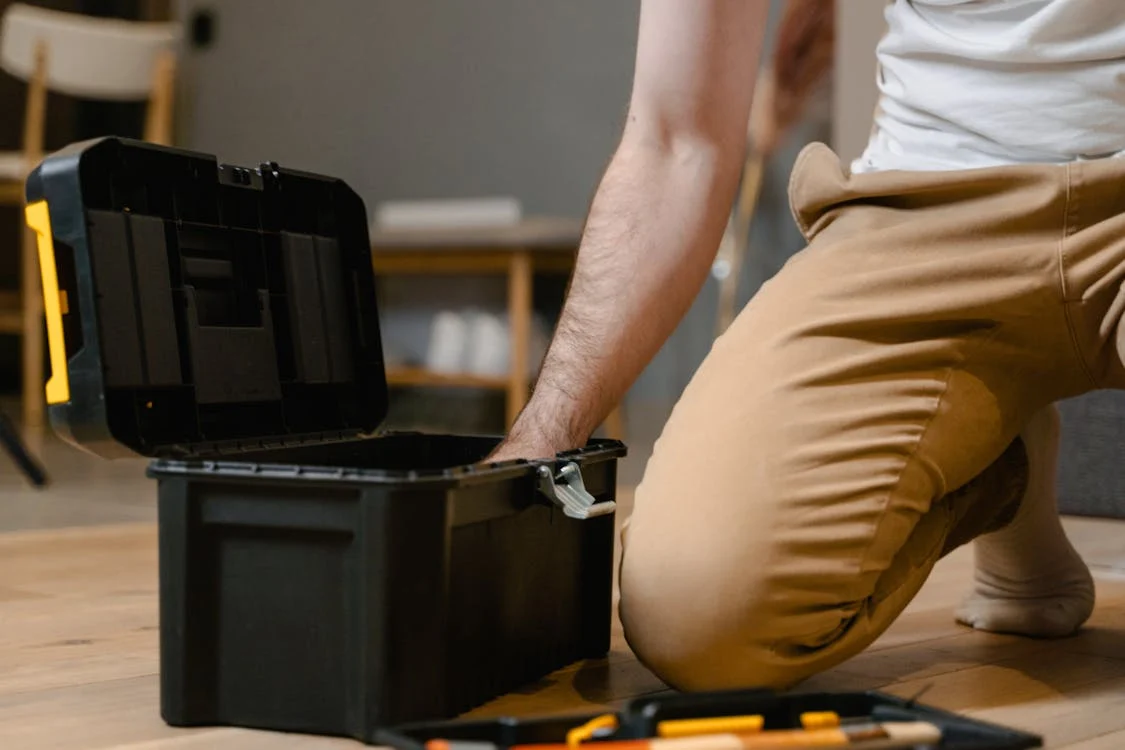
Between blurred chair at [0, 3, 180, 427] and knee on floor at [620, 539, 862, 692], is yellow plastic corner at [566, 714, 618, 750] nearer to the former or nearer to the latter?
knee on floor at [620, 539, 862, 692]

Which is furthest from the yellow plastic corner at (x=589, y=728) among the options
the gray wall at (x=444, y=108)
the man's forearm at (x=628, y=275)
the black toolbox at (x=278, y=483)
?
the gray wall at (x=444, y=108)

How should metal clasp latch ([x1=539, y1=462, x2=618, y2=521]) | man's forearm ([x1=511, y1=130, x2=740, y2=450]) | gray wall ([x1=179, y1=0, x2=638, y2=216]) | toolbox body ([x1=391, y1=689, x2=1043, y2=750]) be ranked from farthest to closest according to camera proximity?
gray wall ([x1=179, y1=0, x2=638, y2=216]) < man's forearm ([x1=511, y1=130, x2=740, y2=450]) < metal clasp latch ([x1=539, y1=462, x2=618, y2=521]) < toolbox body ([x1=391, y1=689, x2=1043, y2=750])

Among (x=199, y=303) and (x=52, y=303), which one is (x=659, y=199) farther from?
(x=52, y=303)

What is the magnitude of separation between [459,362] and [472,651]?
109 inches

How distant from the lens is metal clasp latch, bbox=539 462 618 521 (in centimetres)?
95

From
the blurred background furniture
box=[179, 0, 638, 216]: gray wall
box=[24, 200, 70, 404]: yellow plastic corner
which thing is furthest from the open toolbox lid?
box=[179, 0, 638, 216]: gray wall

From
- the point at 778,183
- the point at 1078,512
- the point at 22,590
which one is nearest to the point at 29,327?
the point at 778,183

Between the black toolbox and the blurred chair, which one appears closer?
the black toolbox

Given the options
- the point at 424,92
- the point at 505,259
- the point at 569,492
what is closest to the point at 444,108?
the point at 424,92

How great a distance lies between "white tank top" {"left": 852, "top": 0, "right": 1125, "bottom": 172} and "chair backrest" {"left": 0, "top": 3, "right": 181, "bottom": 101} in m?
3.11

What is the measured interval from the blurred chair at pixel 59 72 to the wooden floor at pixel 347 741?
216 centimetres

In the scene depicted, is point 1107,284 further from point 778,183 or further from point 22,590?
point 778,183

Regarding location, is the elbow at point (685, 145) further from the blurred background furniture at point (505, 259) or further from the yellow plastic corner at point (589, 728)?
the blurred background furniture at point (505, 259)

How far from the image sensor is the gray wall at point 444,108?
395 centimetres
